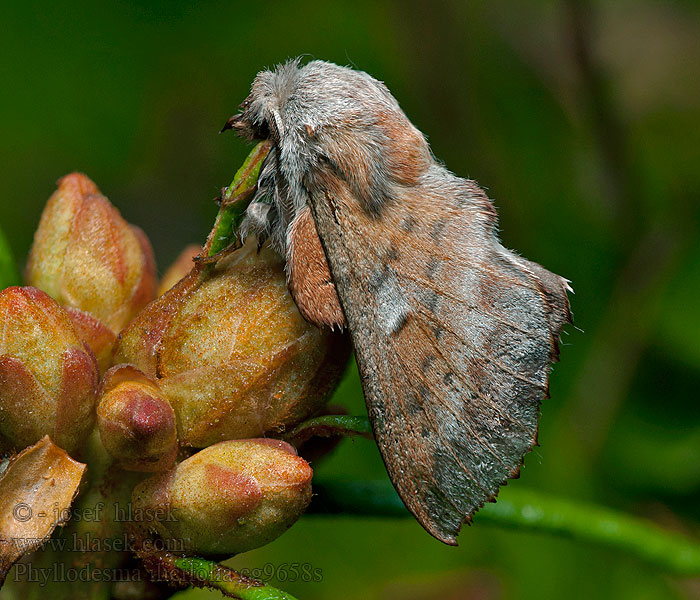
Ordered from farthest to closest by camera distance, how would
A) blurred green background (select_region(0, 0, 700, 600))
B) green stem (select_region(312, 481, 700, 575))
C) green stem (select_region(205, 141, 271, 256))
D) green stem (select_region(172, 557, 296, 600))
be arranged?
blurred green background (select_region(0, 0, 700, 600)) → green stem (select_region(312, 481, 700, 575)) → green stem (select_region(205, 141, 271, 256)) → green stem (select_region(172, 557, 296, 600))

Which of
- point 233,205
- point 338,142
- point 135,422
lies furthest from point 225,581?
point 338,142

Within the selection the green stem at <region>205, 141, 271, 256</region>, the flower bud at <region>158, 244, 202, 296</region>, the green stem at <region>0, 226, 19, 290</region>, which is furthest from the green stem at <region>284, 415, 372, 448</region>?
the green stem at <region>0, 226, 19, 290</region>

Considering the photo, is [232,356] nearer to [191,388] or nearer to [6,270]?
[191,388]

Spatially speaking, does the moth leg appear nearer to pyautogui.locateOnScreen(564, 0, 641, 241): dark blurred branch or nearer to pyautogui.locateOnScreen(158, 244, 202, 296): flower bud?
pyautogui.locateOnScreen(158, 244, 202, 296): flower bud

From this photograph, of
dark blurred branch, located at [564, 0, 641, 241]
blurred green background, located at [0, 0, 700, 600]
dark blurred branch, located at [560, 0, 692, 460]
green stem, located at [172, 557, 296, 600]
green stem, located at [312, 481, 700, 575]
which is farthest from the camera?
dark blurred branch, located at [560, 0, 692, 460]

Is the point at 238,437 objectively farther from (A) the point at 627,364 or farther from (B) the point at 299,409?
(A) the point at 627,364

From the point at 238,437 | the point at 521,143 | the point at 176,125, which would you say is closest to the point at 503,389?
the point at 238,437

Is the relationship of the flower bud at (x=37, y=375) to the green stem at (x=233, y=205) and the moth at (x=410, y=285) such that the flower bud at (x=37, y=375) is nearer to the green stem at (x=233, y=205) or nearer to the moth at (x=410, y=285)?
the green stem at (x=233, y=205)
